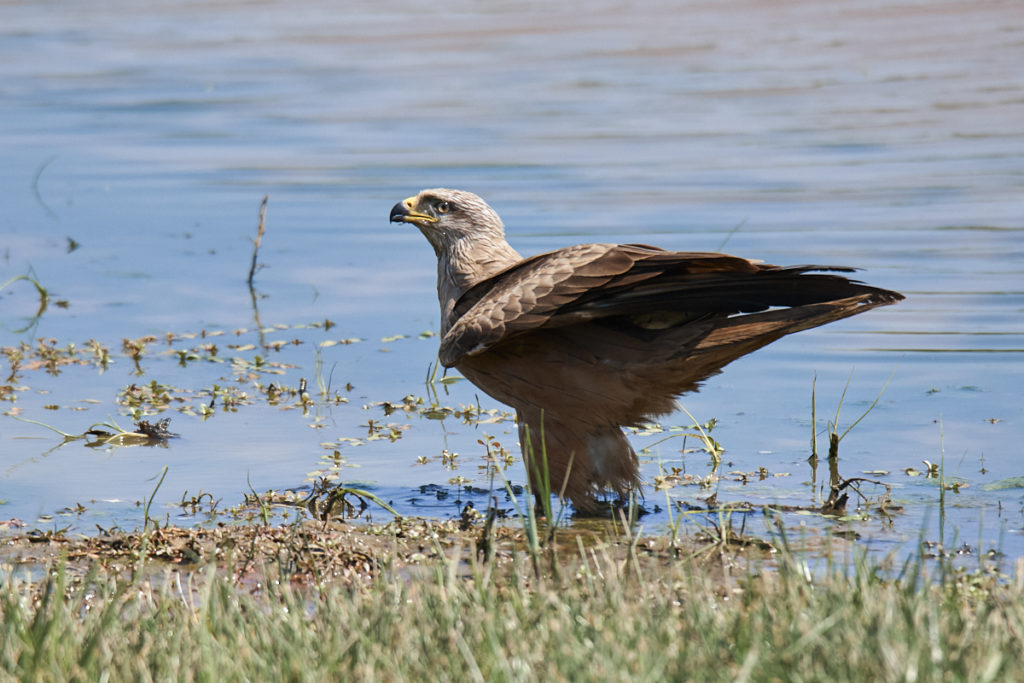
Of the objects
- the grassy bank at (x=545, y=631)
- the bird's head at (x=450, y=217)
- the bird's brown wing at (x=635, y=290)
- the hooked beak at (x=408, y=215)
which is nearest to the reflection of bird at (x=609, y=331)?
the bird's brown wing at (x=635, y=290)

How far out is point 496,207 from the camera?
12828 millimetres

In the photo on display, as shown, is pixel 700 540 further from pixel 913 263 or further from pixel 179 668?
pixel 913 263

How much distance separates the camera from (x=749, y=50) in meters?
21.5

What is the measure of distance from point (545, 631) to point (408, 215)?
3925 mm

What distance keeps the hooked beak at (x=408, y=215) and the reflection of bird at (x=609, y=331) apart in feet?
2.61

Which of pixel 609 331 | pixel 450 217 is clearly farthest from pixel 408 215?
pixel 609 331

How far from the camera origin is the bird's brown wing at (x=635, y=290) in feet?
17.8

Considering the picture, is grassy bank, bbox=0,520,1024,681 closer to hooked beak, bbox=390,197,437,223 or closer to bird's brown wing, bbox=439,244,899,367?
bird's brown wing, bbox=439,244,899,367

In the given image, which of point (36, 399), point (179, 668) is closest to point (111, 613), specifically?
point (179, 668)

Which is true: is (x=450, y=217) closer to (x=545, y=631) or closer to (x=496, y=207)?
(x=545, y=631)

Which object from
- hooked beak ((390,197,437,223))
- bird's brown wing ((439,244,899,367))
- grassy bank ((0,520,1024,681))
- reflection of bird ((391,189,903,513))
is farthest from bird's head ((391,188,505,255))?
grassy bank ((0,520,1024,681))

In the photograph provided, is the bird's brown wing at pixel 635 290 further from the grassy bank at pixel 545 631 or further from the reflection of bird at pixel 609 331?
the grassy bank at pixel 545 631

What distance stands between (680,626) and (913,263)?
767 cm

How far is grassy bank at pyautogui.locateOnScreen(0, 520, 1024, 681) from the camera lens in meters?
3.24
